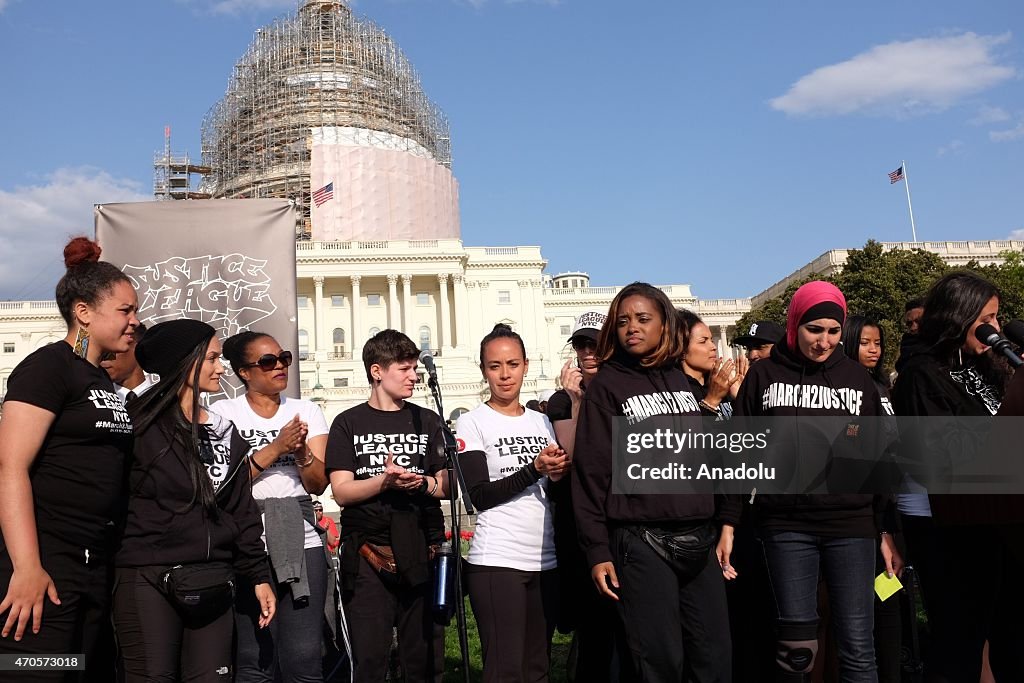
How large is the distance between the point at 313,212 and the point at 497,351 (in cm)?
6486

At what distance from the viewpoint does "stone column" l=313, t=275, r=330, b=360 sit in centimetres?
6644

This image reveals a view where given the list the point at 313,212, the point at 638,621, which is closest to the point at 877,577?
the point at 638,621

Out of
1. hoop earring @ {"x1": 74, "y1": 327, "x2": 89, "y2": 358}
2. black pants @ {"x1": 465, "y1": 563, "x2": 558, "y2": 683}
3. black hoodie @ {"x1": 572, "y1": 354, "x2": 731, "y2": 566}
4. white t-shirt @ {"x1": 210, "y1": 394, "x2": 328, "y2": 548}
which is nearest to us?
hoop earring @ {"x1": 74, "y1": 327, "x2": 89, "y2": 358}

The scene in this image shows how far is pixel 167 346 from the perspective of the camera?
4.18 meters

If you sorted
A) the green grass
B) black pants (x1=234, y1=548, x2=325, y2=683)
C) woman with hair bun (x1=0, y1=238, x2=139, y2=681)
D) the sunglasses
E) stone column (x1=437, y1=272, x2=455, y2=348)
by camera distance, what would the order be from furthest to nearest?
stone column (x1=437, y1=272, x2=455, y2=348), the green grass, the sunglasses, black pants (x1=234, y1=548, x2=325, y2=683), woman with hair bun (x1=0, y1=238, x2=139, y2=681)

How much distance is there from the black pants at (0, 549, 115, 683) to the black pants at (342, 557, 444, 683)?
5.16 ft

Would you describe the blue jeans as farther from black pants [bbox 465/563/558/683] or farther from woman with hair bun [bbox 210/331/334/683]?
woman with hair bun [bbox 210/331/334/683]

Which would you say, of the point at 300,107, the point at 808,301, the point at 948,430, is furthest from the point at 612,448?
the point at 300,107

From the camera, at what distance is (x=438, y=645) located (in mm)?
5281

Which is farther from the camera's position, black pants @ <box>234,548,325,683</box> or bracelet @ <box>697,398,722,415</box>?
bracelet @ <box>697,398,722,415</box>

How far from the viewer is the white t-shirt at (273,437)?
16.5 ft

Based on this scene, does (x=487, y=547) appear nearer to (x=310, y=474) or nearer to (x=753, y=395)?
(x=310, y=474)

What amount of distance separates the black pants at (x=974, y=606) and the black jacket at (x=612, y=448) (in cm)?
106

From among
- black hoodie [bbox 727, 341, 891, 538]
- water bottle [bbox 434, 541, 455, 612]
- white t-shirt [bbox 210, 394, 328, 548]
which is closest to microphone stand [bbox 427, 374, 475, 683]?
water bottle [bbox 434, 541, 455, 612]
